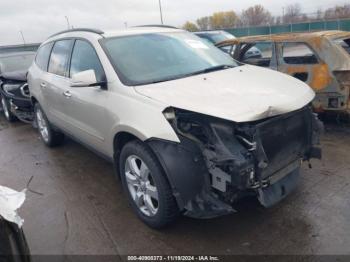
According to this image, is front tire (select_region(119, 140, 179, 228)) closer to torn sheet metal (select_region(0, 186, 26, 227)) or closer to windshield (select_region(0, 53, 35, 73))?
torn sheet metal (select_region(0, 186, 26, 227))

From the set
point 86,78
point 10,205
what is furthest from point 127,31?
point 10,205

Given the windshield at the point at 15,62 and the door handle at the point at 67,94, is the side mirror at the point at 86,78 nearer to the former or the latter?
the door handle at the point at 67,94

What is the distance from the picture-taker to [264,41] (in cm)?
610

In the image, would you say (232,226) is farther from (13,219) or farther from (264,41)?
(264,41)

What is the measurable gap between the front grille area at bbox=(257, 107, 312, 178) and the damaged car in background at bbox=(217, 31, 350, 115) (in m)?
2.20

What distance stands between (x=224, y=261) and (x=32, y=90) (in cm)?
440

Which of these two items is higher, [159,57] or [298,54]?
[159,57]

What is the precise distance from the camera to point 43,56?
17.7 ft

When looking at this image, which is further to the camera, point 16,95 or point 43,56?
point 16,95

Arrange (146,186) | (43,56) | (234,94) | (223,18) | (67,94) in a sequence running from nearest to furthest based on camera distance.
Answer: (234,94), (146,186), (67,94), (43,56), (223,18)

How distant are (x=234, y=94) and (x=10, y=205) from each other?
192 cm

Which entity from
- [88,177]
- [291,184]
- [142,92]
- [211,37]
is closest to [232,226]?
[291,184]

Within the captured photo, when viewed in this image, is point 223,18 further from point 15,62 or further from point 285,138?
point 285,138

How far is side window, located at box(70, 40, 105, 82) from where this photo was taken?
3.66m
